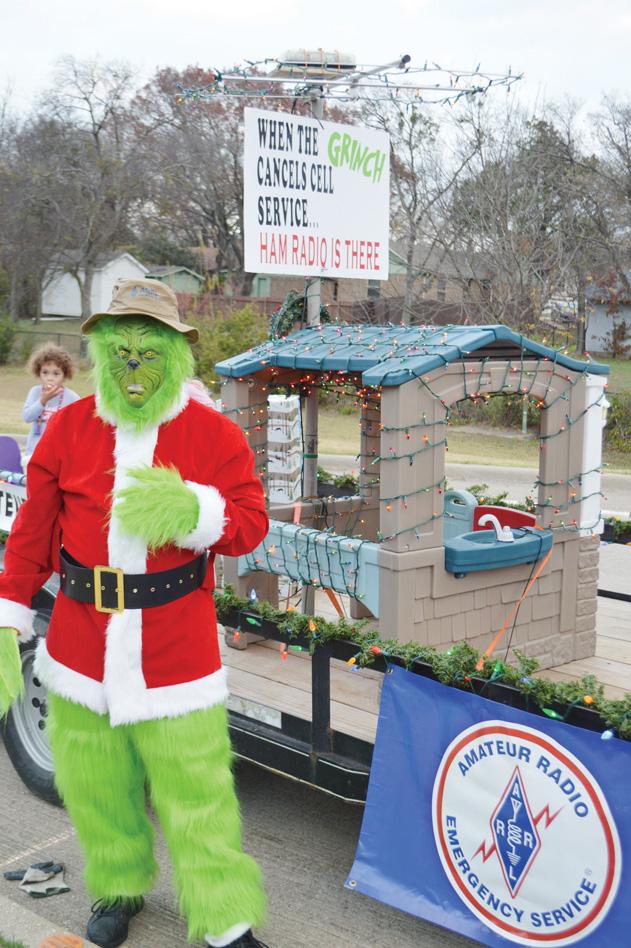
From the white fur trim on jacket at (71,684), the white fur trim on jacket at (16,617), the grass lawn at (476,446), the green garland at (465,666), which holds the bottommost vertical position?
→ the grass lawn at (476,446)

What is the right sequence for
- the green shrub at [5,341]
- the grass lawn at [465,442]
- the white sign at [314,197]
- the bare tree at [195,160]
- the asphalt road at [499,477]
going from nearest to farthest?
the white sign at [314,197] → the asphalt road at [499,477] → the grass lawn at [465,442] → the green shrub at [5,341] → the bare tree at [195,160]

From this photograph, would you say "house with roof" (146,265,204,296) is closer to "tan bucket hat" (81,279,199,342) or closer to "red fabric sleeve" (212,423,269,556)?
"tan bucket hat" (81,279,199,342)

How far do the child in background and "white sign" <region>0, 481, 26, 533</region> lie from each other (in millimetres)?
1680

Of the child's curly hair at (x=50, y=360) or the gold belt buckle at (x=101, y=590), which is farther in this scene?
the child's curly hair at (x=50, y=360)

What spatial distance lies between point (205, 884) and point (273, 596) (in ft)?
7.11

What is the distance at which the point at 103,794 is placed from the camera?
3.20 m

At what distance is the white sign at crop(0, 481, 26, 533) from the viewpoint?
5039mm

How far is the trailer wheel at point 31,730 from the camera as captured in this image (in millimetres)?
4434

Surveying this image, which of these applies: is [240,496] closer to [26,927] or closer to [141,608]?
[141,608]

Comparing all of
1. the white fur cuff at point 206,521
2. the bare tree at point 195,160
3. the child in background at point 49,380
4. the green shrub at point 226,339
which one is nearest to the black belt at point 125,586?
the white fur cuff at point 206,521

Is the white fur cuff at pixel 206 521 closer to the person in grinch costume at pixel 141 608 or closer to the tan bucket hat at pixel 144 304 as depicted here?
the person in grinch costume at pixel 141 608

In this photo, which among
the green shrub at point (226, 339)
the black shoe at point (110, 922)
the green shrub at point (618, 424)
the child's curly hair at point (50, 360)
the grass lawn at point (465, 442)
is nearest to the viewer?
the black shoe at point (110, 922)

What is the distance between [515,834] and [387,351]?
204cm

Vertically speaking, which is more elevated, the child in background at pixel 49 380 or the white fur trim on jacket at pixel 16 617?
the child in background at pixel 49 380
